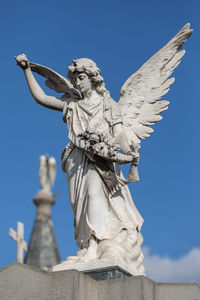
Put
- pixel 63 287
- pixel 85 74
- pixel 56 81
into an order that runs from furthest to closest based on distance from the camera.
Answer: pixel 56 81
pixel 85 74
pixel 63 287

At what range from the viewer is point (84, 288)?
21.2 feet

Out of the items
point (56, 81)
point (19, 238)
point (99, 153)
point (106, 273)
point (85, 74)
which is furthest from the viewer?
point (19, 238)

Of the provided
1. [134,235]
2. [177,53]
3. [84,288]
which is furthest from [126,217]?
[177,53]

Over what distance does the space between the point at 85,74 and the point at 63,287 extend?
11.4 ft

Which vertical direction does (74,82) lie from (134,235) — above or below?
above

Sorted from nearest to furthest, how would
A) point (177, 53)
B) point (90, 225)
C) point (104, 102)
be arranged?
point (90, 225) < point (104, 102) < point (177, 53)

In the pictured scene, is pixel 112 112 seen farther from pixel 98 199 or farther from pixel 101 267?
pixel 101 267

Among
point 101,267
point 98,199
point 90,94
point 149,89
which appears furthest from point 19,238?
point 101,267

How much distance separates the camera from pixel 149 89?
9891mm

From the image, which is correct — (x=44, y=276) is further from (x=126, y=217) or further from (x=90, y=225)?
(x=126, y=217)

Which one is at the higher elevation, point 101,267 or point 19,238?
point 19,238

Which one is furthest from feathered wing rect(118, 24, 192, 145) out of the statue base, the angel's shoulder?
the statue base

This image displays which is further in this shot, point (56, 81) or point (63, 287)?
point (56, 81)

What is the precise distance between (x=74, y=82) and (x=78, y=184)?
60.6 inches
